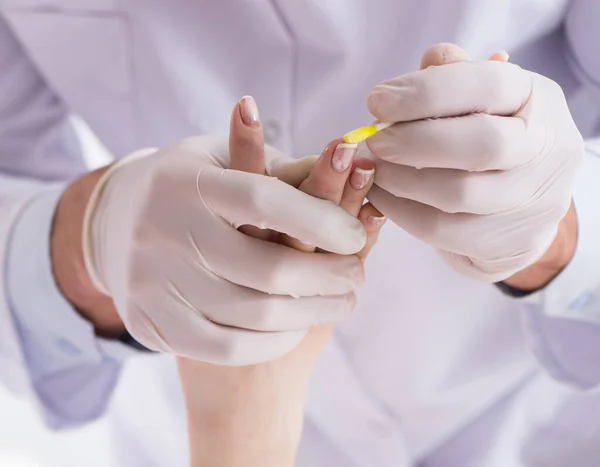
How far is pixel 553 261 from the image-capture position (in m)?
0.59

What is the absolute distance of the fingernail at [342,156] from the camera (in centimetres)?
43

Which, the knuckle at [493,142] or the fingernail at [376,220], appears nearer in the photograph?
the knuckle at [493,142]

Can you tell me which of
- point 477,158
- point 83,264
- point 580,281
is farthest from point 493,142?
point 83,264

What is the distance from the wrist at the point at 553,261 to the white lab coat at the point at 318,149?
0.03 feet

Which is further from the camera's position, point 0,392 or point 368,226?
point 0,392

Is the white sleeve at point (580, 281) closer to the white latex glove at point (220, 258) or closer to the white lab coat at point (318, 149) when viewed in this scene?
the white lab coat at point (318, 149)

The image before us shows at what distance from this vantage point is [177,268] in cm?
50

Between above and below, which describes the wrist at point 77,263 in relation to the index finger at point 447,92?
below

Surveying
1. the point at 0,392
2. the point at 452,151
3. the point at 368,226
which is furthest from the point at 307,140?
the point at 0,392

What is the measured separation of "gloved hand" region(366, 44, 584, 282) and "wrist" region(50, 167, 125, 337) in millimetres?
310

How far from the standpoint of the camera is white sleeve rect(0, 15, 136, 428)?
0.65m

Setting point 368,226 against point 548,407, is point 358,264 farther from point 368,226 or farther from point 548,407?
point 548,407

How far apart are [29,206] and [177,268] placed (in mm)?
273

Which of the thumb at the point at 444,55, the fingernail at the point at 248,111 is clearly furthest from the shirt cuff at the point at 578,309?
the fingernail at the point at 248,111
